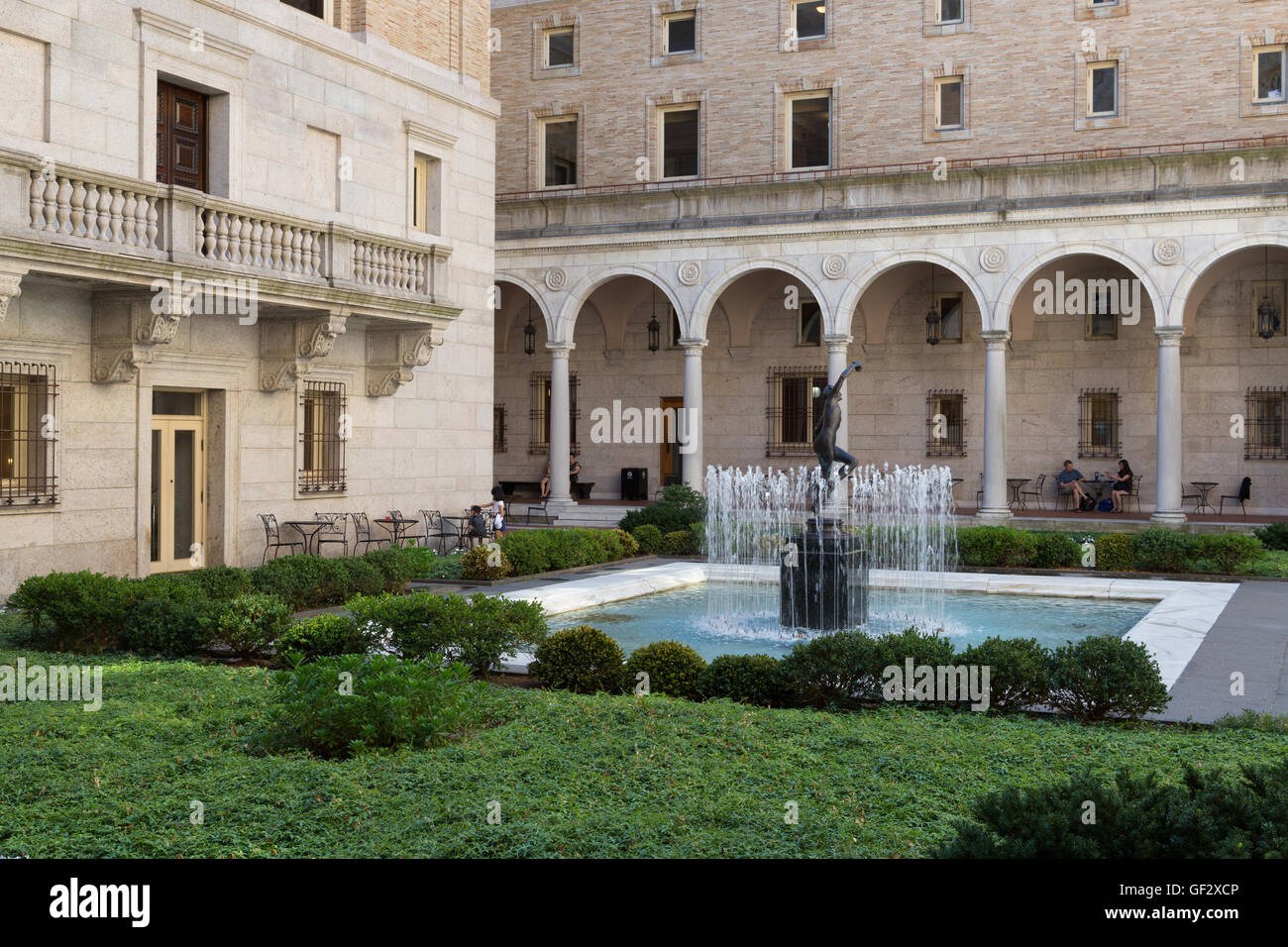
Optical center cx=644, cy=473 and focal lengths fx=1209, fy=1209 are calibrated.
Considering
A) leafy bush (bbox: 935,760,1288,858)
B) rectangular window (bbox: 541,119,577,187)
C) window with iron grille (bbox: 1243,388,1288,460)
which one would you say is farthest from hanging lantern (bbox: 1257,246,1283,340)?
leafy bush (bbox: 935,760,1288,858)

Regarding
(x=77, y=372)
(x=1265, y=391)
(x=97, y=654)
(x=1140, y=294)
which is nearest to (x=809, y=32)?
(x=1140, y=294)

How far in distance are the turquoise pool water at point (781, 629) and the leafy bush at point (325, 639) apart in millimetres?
3442

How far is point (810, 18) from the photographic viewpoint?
33000mm

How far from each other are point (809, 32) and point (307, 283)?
805 inches

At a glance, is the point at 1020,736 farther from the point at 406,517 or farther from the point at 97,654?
the point at 406,517

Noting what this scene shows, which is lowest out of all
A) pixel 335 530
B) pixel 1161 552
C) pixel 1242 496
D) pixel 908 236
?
pixel 1161 552

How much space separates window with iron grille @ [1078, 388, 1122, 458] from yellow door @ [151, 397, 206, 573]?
21498 millimetres

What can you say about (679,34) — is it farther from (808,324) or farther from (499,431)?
(499,431)

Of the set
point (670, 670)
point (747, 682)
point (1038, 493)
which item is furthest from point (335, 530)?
point (1038, 493)

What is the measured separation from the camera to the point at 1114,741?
8086 mm

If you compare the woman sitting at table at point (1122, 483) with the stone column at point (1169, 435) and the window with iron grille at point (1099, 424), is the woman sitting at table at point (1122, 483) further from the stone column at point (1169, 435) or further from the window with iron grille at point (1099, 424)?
the stone column at point (1169, 435)

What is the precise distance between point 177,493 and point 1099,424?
2218 centimetres

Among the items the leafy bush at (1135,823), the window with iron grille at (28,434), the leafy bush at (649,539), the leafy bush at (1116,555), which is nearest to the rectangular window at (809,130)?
the leafy bush at (649,539)

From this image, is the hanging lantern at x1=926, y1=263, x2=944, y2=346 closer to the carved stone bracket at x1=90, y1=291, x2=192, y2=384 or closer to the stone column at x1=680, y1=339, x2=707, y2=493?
the stone column at x1=680, y1=339, x2=707, y2=493
